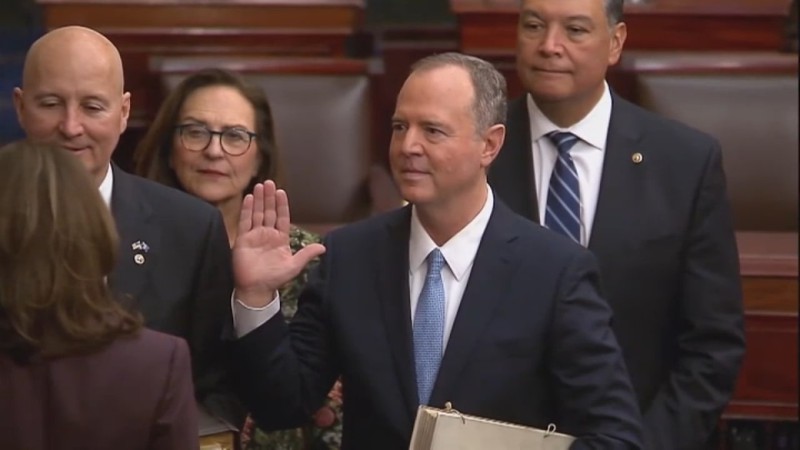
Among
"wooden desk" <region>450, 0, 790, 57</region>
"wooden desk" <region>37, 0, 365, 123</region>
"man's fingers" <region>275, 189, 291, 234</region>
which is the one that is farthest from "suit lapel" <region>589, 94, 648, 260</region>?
"wooden desk" <region>37, 0, 365, 123</region>

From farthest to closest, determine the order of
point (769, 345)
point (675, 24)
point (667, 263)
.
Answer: point (675, 24), point (769, 345), point (667, 263)

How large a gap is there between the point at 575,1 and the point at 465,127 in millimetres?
378

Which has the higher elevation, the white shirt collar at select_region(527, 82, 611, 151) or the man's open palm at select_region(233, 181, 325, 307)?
the white shirt collar at select_region(527, 82, 611, 151)

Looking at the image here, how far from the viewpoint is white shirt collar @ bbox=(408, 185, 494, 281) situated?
176 centimetres

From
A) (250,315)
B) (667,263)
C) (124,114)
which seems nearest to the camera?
(250,315)

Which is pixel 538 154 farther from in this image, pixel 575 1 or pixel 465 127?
pixel 465 127

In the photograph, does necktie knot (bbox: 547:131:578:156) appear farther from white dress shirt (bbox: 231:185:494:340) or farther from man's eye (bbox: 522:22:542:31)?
white dress shirt (bbox: 231:185:494:340)

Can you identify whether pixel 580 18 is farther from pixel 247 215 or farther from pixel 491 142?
pixel 247 215

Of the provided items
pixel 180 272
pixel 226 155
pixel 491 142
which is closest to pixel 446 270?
pixel 491 142

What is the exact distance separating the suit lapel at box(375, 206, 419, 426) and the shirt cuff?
0.40 feet

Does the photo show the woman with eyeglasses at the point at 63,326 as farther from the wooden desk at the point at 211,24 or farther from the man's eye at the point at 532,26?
the wooden desk at the point at 211,24

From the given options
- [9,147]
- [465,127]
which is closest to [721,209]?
[465,127]

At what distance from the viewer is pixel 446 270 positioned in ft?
5.79

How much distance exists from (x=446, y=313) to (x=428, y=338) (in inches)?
1.4
